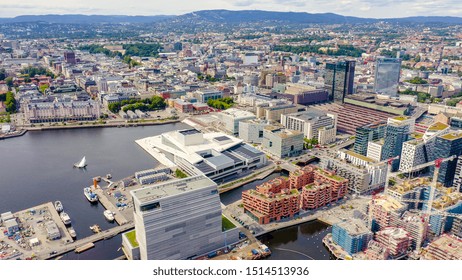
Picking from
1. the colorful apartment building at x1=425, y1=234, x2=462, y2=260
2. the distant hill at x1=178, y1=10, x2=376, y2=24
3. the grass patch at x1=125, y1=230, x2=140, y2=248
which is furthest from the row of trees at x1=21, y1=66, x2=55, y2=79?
the distant hill at x1=178, y1=10, x2=376, y2=24

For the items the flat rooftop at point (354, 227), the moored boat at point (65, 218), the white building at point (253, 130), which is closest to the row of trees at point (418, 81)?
the white building at point (253, 130)

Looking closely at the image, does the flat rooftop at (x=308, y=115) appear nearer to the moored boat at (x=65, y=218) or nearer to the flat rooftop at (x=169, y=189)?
the flat rooftop at (x=169, y=189)

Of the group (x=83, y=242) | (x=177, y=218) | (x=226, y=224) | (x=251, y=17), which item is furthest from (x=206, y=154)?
(x=251, y=17)

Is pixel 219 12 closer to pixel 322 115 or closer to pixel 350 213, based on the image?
pixel 322 115

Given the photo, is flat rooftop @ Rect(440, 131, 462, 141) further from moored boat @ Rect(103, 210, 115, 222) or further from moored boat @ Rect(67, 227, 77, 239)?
moored boat @ Rect(67, 227, 77, 239)

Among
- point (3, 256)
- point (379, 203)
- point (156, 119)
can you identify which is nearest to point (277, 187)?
point (379, 203)

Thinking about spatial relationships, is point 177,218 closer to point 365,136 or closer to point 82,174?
point 82,174
